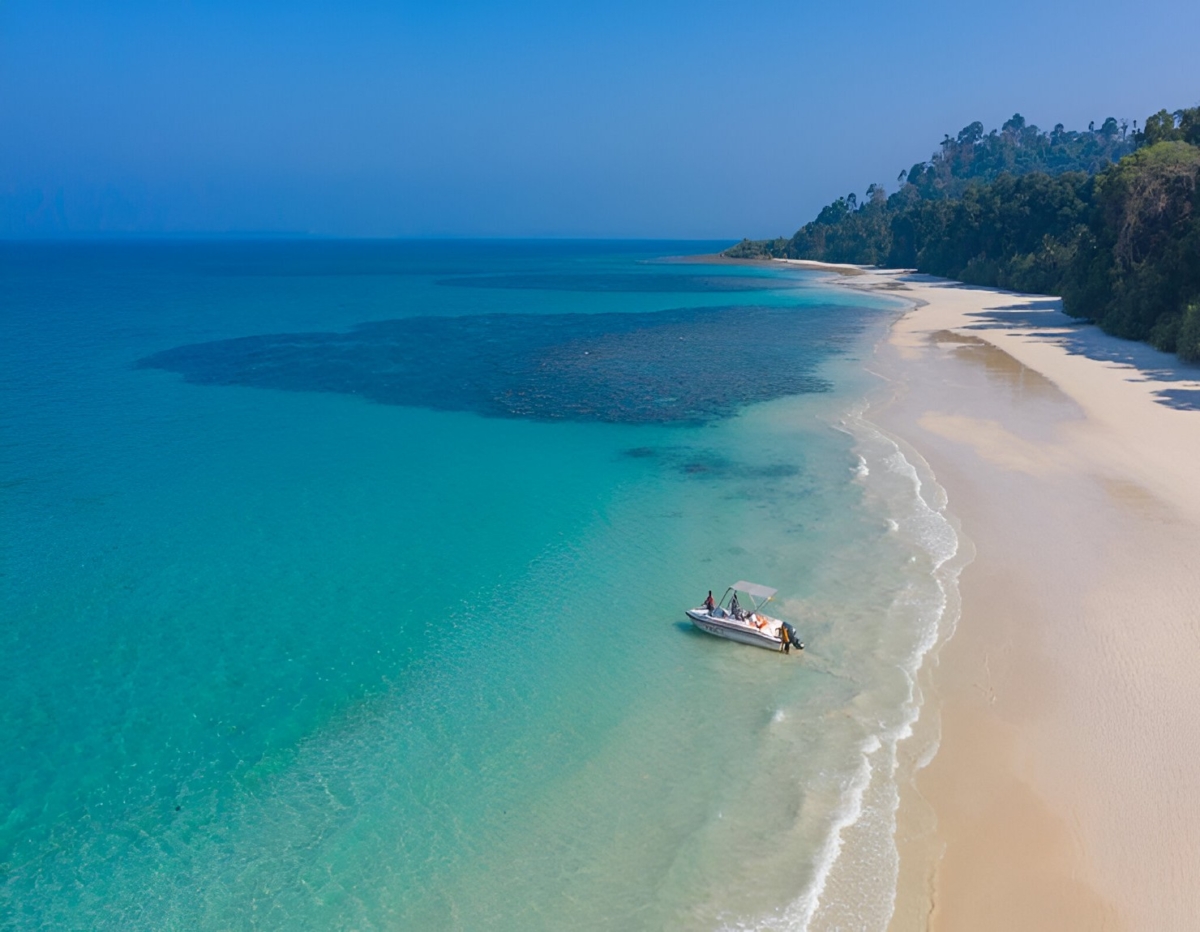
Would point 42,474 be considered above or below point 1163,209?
below

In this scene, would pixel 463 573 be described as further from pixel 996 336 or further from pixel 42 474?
pixel 996 336

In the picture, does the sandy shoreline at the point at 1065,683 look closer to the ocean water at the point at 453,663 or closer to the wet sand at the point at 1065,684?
the wet sand at the point at 1065,684

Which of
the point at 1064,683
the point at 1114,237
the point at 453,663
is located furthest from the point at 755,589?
the point at 1114,237

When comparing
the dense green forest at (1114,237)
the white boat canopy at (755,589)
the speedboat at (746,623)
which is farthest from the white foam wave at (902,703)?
the dense green forest at (1114,237)

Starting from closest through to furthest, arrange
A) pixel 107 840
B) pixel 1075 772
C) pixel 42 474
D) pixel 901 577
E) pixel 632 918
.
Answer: pixel 632 918 < pixel 107 840 < pixel 1075 772 < pixel 901 577 < pixel 42 474

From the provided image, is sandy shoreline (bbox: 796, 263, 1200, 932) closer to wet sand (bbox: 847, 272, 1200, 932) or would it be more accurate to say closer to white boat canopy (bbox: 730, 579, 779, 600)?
wet sand (bbox: 847, 272, 1200, 932)

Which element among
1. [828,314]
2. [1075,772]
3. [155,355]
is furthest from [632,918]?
[828,314]

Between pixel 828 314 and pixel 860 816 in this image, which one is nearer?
pixel 860 816

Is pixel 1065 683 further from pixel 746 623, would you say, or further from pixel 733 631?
pixel 733 631
